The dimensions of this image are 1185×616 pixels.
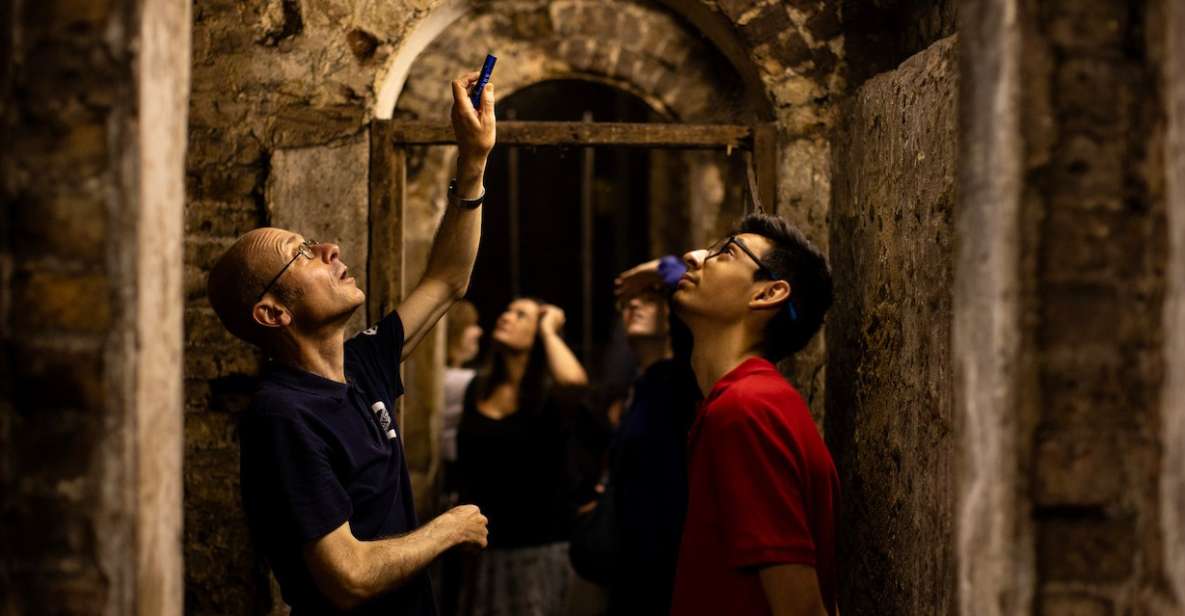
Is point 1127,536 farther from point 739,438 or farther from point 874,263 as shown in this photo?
point 874,263

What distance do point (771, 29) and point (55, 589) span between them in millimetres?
2181

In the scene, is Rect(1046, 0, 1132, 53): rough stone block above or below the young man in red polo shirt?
above

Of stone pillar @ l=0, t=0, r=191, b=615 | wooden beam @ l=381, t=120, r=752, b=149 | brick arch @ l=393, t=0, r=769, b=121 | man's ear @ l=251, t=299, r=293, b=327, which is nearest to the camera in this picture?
stone pillar @ l=0, t=0, r=191, b=615

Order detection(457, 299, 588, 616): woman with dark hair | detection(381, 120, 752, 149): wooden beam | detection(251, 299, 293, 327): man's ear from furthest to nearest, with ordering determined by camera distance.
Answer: detection(457, 299, 588, 616): woman with dark hair → detection(381, 120, 752, 149): wooden beam → detection(251, 299, 293, 327): man's ear

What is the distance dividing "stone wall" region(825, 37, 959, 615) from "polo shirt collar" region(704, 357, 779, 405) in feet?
1.05

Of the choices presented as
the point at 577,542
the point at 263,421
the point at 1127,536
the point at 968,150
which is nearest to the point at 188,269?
the point at 263,421

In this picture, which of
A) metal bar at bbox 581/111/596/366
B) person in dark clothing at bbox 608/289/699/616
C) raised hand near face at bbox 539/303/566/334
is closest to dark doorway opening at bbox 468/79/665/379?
metal bar at bbox 581/111/596/366

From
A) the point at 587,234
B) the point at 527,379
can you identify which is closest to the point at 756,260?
the point at 527,379

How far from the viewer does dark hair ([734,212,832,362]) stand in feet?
7.45

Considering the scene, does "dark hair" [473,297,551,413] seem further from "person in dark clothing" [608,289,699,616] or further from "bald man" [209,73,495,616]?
"bald man" [209,73,495,616]

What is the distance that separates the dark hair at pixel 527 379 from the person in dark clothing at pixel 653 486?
1086mm

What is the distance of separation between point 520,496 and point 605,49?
126 inches

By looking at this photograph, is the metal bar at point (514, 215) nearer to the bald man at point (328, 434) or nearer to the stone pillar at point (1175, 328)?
the bald man at point (328, 434)

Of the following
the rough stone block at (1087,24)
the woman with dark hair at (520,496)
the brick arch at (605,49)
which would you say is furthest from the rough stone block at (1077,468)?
the brick arch at (605,49)
